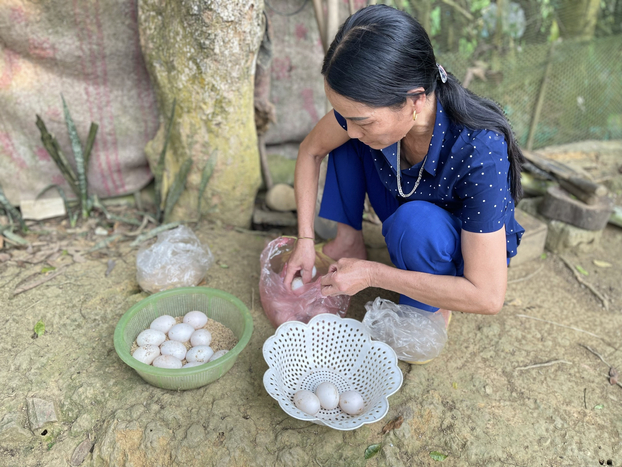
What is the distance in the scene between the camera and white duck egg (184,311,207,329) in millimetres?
1839

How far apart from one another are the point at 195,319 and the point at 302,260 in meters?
0.48

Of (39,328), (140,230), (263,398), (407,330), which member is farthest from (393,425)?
(140,230)

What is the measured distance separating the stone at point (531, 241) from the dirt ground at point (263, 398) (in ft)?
1.37

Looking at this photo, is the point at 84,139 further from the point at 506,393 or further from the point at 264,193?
the point at 506,393

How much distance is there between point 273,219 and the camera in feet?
8.94

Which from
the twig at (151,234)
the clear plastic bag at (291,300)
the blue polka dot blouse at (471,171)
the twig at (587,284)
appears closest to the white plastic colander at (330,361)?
the clear plastic bag at (291,300)

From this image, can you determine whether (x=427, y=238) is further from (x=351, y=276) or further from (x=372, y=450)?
(x=372, y=450)

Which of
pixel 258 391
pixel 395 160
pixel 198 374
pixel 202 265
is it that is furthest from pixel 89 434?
pixel 395 160

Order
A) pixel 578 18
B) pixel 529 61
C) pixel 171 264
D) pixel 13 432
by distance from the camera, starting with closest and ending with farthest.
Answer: pixel 13 432 < pixel 171 264 < pixel 529 61 < pixel 578 18

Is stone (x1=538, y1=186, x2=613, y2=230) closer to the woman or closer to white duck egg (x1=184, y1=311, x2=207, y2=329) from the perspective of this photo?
the woman

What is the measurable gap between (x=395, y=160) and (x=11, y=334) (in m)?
1.60

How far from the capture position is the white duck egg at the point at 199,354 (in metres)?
1.67

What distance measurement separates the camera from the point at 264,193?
294 centimetres

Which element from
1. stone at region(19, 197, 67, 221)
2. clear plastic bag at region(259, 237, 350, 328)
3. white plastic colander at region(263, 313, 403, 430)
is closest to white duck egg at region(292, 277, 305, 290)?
clear plastic bag at region(259, 237, 350, 328)
